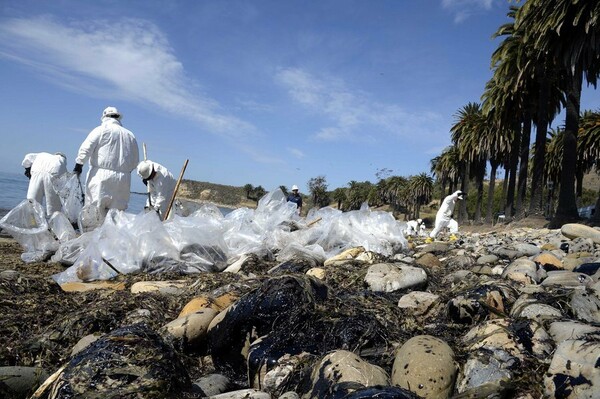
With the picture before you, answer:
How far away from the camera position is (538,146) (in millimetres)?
18422

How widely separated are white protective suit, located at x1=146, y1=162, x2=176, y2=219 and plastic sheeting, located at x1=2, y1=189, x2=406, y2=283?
2.27ft

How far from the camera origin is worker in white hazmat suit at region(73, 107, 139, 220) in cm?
676

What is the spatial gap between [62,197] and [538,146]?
18293 millimetres

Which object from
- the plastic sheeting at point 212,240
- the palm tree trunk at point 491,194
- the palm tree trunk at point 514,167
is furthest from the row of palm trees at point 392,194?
the plastic sheeting at point 212,240

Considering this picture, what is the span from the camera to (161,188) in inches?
308

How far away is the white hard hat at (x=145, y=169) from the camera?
295 inches

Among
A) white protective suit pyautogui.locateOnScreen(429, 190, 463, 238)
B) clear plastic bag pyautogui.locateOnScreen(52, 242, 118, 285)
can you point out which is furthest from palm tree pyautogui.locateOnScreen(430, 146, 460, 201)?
clear plastic bag pyautogui.locateOnScreen(52, 242, 118, 285)

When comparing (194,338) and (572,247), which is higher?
(572,247)

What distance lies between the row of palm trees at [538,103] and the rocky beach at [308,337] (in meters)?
12.3

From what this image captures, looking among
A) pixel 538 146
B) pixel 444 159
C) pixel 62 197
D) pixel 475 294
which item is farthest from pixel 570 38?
pixel 444 159

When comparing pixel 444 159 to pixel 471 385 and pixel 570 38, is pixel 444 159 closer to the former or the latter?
pixel 570 38

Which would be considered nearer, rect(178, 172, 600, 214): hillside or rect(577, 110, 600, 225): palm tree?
rect(577, 110, 600, 225): palm tree

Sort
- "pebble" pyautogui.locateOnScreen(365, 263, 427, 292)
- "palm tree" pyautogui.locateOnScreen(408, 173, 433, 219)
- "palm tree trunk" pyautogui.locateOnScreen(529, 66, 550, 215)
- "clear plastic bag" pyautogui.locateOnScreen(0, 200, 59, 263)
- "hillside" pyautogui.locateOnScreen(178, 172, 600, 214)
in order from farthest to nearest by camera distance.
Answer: "hillside" pyautogui.locateOnScreen(178, 172, 600, 214) → "palm tree" pyautogui.locateOnScreen(408, 173, 433, 219) → "palm tree trunk" pyautogui.locateOnScreen(529, 66, 550, 215) → "clear plastic bag" pyautogui.locateOnScreen(0, 200, 59, 263) → "pebble" pyautogui.locateOnScreen(365, 263, 427, 292)

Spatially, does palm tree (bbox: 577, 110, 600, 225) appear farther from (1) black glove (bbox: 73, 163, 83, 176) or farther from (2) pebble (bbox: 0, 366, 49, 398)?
(2) pebble (bbox: 0, 366, 49, 398)
